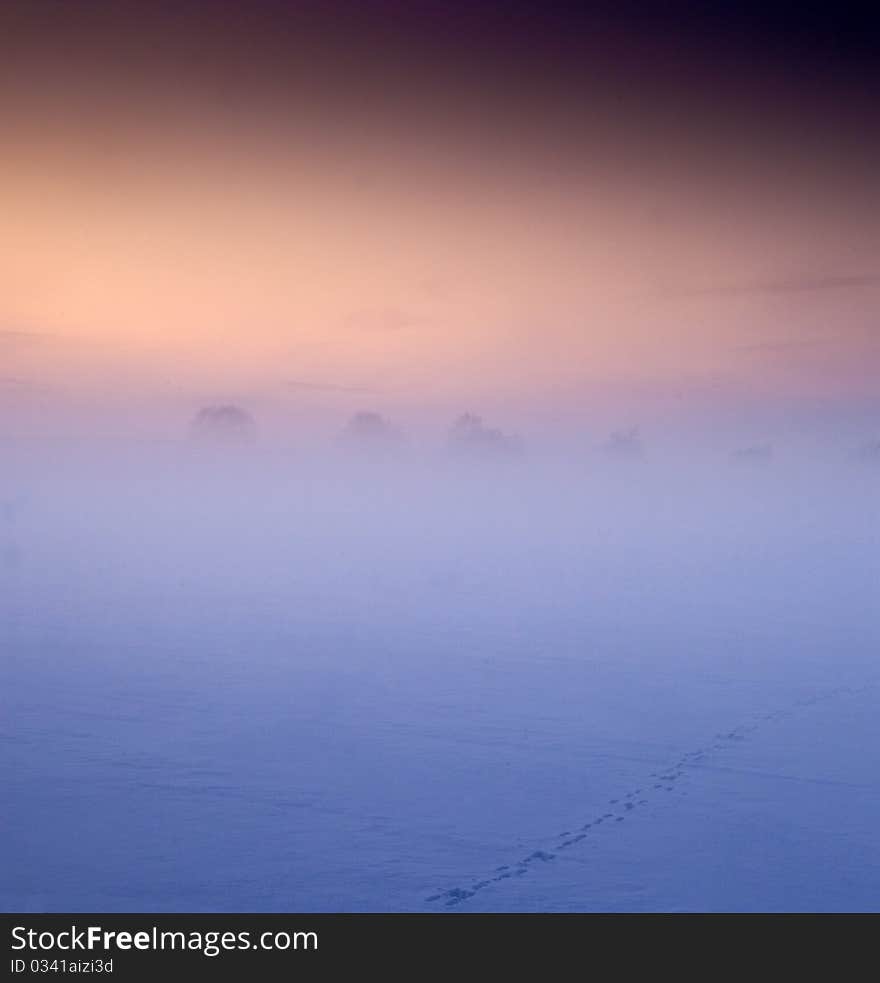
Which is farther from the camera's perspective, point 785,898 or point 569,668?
point 569,668

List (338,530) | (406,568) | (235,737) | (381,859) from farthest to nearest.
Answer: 1. (338,530)
2. (406,568)
3. (235,737)
4. (381,859)

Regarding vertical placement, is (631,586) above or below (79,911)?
above

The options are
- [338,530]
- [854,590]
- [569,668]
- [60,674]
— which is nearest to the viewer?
[60,674]

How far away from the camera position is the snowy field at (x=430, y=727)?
3.27 meters

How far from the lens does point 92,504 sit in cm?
1120

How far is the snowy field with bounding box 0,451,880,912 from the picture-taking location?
10.7 ft

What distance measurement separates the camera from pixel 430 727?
4.68 meters

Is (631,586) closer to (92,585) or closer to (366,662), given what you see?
(366,662)

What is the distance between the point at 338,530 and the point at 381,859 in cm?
771
